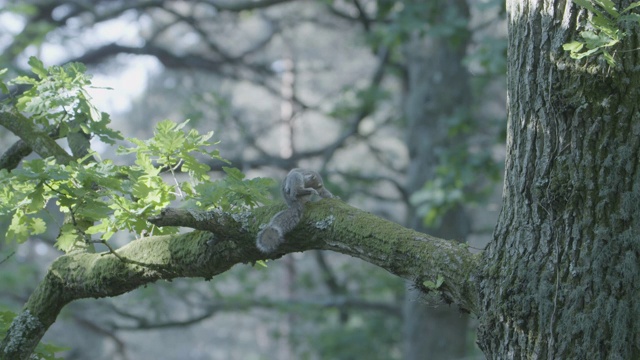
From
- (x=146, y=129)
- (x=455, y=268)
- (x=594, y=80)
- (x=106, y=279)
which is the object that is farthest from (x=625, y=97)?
(x=146, y=129)

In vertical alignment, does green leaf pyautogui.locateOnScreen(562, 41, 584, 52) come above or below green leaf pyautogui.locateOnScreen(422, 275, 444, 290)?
above

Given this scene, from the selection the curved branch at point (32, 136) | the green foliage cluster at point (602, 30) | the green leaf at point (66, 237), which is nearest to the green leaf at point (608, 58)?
the green foliage cluster at point (602, 30)

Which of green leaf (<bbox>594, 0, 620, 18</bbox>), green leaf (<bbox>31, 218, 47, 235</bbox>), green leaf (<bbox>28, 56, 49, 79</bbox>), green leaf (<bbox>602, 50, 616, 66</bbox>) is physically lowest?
green leaf (<bbox>31, 218, 47, 235</bbox>)

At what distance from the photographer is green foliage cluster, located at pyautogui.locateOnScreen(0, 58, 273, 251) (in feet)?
9.62

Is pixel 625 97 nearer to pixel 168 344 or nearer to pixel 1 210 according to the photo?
pixel 1 210

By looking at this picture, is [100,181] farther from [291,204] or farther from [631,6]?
[631,6]

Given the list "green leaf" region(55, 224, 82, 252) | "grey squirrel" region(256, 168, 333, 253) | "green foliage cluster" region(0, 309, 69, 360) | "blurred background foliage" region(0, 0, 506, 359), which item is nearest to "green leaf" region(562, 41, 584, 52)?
"grey squirrel" region(256, 168, 333, 253)

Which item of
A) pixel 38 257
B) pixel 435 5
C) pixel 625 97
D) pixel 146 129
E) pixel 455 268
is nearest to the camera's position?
Result: pixel 625 97

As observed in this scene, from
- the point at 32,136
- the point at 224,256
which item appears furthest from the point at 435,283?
the point at 32,136

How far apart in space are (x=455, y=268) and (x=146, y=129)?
1594cm

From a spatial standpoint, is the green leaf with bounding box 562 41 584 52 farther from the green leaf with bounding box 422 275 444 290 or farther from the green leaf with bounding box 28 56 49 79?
the green leaf with bounding box 28 56 49 79

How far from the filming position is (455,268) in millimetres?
2674

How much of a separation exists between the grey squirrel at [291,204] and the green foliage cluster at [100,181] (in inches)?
5.1

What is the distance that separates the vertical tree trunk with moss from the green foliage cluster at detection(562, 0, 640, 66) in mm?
6664
